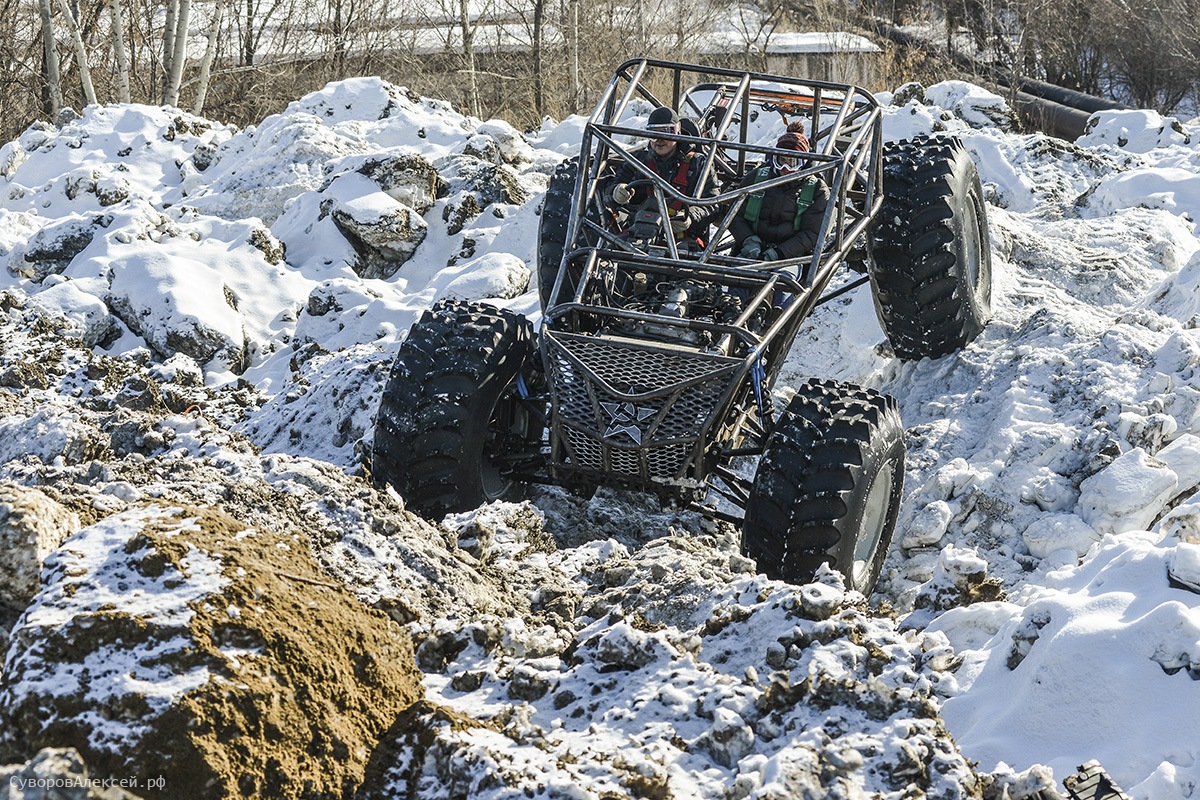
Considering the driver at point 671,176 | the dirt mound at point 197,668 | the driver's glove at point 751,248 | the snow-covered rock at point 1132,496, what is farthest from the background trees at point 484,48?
the dirt mound at point 197,668

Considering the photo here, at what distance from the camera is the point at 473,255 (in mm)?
9844

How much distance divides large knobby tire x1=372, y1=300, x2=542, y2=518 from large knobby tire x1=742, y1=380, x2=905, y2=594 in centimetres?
117

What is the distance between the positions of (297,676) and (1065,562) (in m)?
3.69

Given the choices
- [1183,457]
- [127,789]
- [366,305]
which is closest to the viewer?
[127,789]

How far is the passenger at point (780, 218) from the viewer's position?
6297 mm

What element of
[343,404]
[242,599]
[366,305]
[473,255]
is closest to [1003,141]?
→ [473,255]

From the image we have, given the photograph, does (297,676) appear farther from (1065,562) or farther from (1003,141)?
(1003,141)

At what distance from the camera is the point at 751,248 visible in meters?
6.29

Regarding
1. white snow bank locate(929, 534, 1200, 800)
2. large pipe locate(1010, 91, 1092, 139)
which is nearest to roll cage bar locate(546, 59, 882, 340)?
white snow bank locate(929, 534, 1200, 800)

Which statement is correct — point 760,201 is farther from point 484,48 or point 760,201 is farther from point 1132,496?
point 484,48

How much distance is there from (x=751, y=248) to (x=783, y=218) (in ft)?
Result: 0.86

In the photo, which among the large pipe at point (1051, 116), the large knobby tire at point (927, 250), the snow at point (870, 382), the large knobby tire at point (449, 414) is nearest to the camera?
the snow at point (870, 382)

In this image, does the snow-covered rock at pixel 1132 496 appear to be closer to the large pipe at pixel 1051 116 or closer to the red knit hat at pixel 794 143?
the red knit hat at pixel 794 143

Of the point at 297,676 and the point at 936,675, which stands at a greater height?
the point at 297,676
